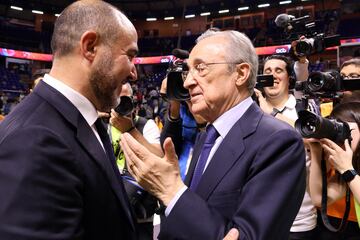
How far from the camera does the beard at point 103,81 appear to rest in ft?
3.49

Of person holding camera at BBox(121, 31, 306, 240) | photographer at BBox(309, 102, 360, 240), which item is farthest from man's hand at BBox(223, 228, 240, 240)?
photographer at BBox(309, 102, 360, 240)

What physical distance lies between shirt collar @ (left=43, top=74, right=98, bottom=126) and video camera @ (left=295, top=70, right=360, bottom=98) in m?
1.23

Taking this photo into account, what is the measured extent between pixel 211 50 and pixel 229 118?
0.87ft

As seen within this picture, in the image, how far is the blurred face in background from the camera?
243 cm

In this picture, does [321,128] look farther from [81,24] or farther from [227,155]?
[81,24]

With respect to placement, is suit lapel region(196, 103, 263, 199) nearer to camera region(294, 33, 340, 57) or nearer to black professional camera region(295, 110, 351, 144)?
black professional camera region(295, 110, 351, 144)

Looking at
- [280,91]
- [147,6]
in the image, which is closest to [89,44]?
[280,91]

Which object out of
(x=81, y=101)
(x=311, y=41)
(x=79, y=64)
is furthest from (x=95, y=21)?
(x=311, y=41)

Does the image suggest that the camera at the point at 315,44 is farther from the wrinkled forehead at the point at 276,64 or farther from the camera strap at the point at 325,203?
the camera strap at the point at 325,203

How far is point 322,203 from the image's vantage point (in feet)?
5.24

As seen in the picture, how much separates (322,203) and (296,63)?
3.30 feet

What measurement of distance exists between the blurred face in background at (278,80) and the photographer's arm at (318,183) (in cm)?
85

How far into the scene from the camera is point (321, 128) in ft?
4.65

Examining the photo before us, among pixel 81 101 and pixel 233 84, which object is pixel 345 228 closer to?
pixel 233 84
